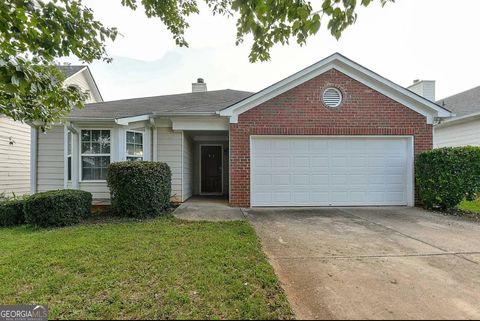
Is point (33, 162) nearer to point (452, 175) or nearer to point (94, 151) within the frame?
point (94, 151)

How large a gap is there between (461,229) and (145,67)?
48.3 ft

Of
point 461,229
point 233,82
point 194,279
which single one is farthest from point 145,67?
point 461,229

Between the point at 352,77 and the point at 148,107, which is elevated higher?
the point at 352,77

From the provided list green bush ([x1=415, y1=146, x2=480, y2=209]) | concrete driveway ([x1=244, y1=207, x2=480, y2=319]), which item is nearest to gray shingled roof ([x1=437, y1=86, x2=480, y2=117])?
green bush ([x1=415, y1=146, x2=480, y2=209])

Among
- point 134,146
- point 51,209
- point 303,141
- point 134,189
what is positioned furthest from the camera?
point 134,146

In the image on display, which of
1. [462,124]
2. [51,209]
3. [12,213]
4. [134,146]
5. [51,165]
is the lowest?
[12,213]

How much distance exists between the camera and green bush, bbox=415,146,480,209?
7.18 metres

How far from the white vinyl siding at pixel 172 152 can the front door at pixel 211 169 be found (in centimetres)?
322

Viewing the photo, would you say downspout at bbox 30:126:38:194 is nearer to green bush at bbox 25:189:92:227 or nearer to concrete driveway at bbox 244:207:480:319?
green bush at bbox 25:189:92:227

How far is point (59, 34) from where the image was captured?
371 centimetres

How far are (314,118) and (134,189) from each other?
557 centimetres

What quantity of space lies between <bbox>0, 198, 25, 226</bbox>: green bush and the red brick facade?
5559 millimetres

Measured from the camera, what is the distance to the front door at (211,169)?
11992mm

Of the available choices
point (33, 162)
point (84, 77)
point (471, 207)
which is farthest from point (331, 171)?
point (84, 77)
